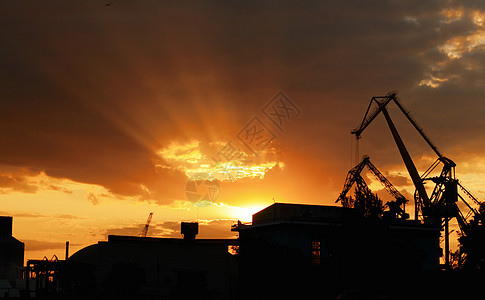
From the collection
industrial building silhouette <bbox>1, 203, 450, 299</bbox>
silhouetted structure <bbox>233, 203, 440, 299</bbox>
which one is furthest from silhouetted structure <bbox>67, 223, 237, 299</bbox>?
silhouetted structure <bbox>233, 203, 440, 299</bbox>

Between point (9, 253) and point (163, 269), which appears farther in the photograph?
point (9, 253)

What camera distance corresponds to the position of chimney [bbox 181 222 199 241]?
68.4 meters

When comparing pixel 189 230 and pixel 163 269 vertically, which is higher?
pixel 189 230

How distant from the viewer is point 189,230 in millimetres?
68500

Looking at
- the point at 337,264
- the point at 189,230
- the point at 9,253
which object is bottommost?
the point at 9,253

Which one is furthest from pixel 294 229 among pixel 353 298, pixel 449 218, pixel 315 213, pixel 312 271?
pixel 449 218

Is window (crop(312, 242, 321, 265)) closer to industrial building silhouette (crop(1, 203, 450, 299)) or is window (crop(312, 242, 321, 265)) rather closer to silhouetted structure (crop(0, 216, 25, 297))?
industrial building silhouette (crop(1, 203, 450, 299))

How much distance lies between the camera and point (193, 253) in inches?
2532

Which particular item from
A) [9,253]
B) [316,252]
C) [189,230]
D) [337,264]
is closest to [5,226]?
[9,253]

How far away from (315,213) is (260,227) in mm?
7154

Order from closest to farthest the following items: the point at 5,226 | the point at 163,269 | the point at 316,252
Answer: the point at 163,269 < the point at 316,252 < the point at 5,226

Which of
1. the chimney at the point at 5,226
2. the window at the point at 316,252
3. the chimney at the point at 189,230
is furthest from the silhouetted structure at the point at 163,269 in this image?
the chimney at the point at 5,226

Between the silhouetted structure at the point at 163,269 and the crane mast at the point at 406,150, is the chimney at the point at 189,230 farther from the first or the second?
the crane mast at the point at 406,150

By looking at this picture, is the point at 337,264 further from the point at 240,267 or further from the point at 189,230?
the point at 189,230
